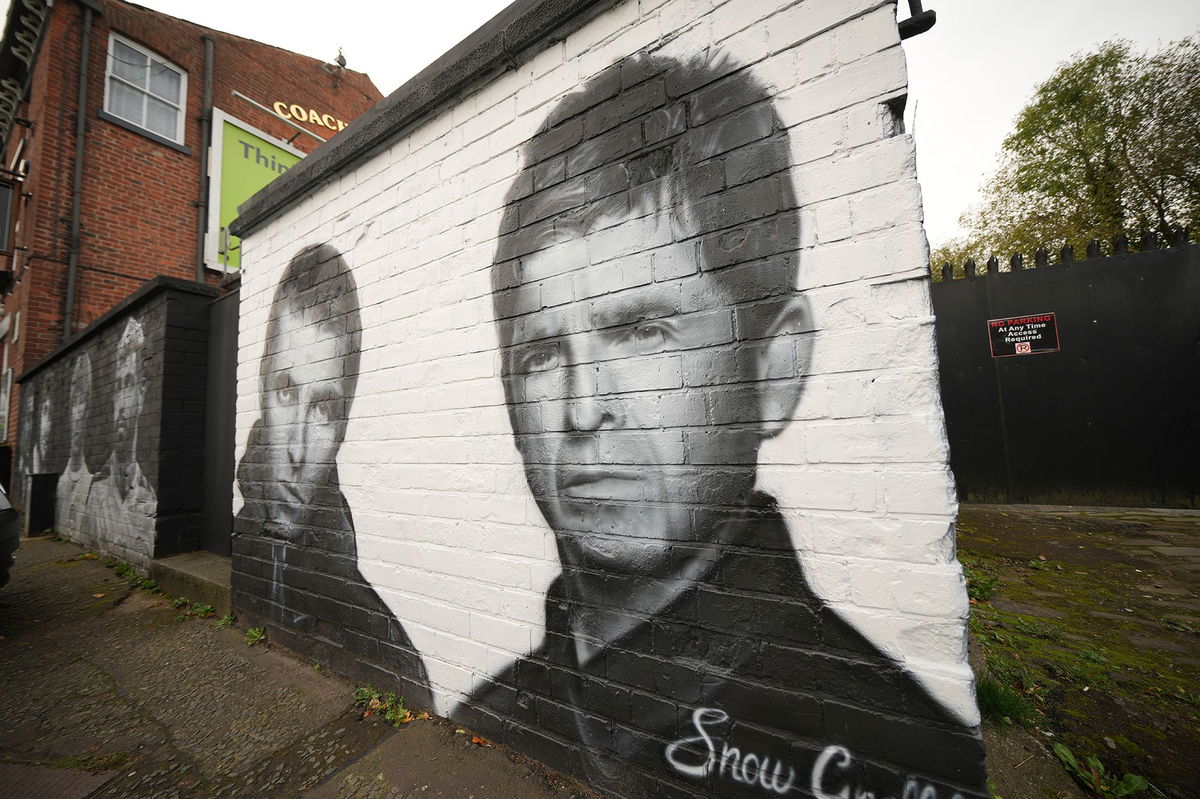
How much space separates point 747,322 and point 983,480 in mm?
6216

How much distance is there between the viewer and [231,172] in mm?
9703

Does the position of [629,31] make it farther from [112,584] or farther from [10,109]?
[10,109]

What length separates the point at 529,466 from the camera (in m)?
1.76

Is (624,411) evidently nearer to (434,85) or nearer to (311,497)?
(434,85)

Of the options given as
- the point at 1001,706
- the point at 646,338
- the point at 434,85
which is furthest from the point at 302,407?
the point at 1001,706

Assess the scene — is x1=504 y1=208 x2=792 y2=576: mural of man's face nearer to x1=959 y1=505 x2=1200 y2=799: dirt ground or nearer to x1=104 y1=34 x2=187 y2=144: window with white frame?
x1=959 y1=505 x2=1200 y2=799: dirt ground

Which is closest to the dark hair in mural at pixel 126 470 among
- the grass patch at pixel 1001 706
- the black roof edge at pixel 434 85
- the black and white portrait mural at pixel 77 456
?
the black and white portrait mural at pixel 77 456

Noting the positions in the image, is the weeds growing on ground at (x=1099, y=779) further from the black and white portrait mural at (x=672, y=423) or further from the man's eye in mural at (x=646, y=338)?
the man's eye in mural at (x=646, y=338)

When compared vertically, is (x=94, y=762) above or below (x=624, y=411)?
below

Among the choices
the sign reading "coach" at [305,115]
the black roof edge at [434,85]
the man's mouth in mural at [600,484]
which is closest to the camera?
the man's mouth in mural at [600,484]

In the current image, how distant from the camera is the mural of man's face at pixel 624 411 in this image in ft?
4.61

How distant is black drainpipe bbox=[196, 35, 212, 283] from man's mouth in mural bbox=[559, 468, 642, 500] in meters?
10.9

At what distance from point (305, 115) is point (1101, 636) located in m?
15.6

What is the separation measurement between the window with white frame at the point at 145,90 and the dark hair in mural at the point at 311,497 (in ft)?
31.9
